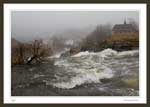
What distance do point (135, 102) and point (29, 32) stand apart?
73cm

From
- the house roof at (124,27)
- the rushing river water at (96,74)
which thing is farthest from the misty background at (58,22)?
the rushing river water at (96,74)

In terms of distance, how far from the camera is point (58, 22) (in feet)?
4.71

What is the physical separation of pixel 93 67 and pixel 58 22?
332mm

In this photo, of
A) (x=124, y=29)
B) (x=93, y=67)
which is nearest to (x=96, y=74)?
(x=93, y=67)

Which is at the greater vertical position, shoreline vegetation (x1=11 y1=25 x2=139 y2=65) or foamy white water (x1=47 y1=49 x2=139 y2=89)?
shoreline vegetation (x1=11 y1=25 x2=139 y2=65)

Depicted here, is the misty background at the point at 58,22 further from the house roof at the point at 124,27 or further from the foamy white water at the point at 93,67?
the foamy white water at the point at 93,67

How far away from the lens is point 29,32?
4.69ft

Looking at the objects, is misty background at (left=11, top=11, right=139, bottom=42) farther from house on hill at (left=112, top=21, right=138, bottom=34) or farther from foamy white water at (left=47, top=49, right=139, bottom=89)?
foamy white water at (left=47, top=49, right=139, bottom=89)

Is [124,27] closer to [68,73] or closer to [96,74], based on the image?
[96,74]

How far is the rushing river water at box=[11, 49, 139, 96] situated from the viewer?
141 cm

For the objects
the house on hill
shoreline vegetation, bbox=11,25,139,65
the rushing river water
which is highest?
the house on hill

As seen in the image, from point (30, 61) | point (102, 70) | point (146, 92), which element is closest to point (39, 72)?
point (30, 61)

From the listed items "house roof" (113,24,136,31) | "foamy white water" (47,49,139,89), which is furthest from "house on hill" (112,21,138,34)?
"foamy white water" (47,49,139,89)

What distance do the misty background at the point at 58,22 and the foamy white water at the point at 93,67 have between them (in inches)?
5.7
